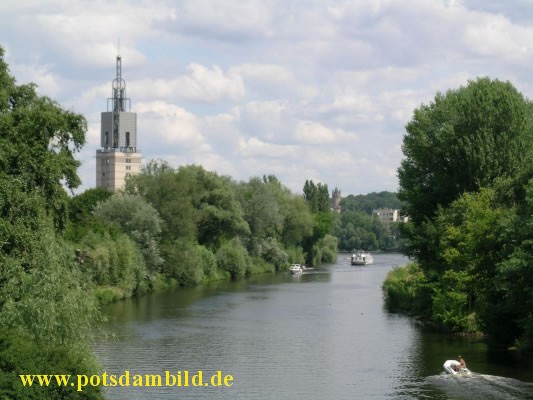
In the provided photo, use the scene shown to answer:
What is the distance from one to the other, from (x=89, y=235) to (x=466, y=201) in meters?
29.5

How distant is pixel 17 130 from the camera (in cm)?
3250

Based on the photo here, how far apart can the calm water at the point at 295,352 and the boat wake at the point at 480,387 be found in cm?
4

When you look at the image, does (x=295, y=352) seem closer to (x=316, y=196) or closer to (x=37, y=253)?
(x=37, y=253)

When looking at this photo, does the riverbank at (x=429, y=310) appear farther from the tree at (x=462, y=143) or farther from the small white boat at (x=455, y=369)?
the small white boat at (x=455, y=369)

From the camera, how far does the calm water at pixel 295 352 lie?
3234 centimetres

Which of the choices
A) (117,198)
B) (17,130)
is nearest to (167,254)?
(117,198)

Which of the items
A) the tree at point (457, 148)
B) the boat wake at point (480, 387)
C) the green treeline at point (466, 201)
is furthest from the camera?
the tree at point (457, 148)

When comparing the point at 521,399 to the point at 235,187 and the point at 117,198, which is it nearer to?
the point at 117,198

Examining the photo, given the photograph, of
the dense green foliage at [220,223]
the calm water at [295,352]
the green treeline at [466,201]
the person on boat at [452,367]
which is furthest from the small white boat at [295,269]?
the person on boat at [452,367]

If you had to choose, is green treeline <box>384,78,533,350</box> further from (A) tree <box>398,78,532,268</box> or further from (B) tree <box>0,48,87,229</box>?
(B) tree <box>0,48,87,229</box>

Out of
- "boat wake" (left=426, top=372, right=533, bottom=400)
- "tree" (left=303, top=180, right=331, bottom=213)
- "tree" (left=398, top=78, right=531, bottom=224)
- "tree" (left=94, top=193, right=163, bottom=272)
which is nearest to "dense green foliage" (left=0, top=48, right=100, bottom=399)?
"boat wake" (left=426, top=372, right=533, bottom=400)

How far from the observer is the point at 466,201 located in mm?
50531

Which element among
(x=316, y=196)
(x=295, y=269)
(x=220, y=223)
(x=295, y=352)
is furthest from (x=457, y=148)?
(x=316, y=196)

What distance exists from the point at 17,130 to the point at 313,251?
9828 centimetres
